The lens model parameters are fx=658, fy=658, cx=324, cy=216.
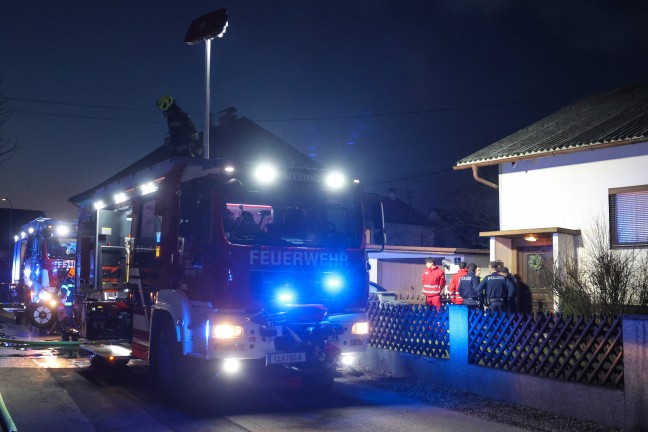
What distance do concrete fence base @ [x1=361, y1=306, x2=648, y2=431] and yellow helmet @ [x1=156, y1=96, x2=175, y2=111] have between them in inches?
224

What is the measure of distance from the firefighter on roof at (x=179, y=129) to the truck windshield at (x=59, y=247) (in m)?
7.12

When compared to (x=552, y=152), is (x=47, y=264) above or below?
below

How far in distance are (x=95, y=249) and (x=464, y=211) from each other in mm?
34019

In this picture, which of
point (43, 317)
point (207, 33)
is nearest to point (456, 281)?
point (207, 33)

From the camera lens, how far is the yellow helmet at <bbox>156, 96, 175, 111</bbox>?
11.5 m

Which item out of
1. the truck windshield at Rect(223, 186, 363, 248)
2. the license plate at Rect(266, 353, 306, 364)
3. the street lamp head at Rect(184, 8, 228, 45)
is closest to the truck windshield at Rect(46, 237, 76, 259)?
the street lamp head at Rect(184, 8, 228, 45)

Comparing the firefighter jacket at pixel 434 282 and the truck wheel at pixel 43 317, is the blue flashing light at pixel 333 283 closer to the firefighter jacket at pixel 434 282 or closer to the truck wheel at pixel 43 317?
the firefighter jacket at pixel 434 282

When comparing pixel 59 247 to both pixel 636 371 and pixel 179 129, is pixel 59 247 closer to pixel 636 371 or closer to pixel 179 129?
pixel 179 129

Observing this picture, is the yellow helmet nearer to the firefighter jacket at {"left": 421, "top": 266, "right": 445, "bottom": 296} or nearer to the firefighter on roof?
the firefighter on roof

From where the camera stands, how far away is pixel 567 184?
15.2 m

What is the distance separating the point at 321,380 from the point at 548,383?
2.99m

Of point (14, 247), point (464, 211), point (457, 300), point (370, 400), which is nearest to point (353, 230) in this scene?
point (370, 400)

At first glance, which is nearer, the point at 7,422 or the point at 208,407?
the point at 7,422

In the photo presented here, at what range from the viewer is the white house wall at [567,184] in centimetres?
1418
